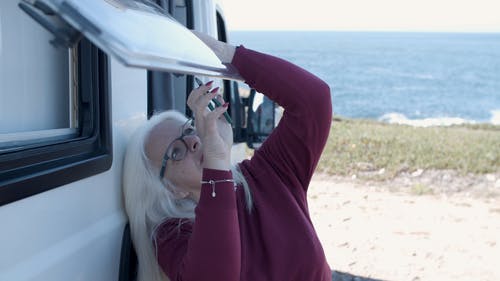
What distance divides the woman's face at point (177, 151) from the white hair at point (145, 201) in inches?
0.9

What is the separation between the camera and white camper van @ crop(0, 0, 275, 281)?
124cm

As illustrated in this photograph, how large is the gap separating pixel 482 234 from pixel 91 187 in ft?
17.8

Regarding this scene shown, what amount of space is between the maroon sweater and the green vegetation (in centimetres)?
629

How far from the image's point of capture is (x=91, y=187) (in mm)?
1741

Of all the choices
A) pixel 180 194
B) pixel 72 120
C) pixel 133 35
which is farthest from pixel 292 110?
pixel 133 35

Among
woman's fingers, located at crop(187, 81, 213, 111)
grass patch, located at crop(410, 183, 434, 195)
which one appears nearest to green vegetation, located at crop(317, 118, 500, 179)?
grass patch, located at crop(410, 183, 434, 195)

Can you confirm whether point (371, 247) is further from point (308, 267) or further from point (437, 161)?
point (308, 267)

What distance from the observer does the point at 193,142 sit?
6.56ft

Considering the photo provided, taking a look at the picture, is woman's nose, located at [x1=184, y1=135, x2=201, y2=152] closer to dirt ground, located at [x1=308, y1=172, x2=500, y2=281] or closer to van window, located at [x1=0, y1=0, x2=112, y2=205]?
van window, located at [x1=0, y1=0, x2=112, y2=205]

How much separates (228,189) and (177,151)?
0.29 m

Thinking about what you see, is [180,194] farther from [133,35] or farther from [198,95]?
[133,35]

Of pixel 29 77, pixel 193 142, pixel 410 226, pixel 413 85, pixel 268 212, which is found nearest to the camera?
pixel 29 77

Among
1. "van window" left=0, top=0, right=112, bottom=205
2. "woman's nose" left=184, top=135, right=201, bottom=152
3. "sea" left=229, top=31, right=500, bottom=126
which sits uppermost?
"van window" left=0, top=0, right=112, bottom=205

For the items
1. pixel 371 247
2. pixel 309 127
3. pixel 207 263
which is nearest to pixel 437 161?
pixel 371 247
